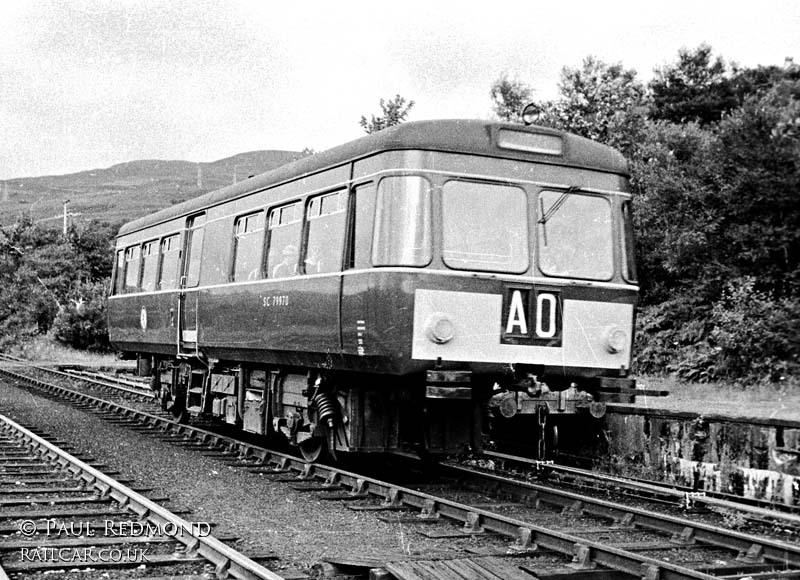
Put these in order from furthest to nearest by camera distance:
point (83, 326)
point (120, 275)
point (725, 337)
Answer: point (83, 326)
point (120, 275)
point (725, 337)

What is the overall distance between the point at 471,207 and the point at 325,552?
370cm

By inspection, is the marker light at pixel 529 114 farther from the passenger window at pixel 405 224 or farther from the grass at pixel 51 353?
the grass at pixel 51 353

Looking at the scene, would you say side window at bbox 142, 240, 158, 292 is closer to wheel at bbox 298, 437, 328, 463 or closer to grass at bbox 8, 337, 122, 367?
wheel at bbox 298, 437, 328, 463

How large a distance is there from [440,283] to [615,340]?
209cm

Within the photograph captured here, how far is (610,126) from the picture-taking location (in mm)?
23188

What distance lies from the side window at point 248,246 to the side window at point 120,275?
6.64 m

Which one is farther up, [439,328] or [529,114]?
[529,114]

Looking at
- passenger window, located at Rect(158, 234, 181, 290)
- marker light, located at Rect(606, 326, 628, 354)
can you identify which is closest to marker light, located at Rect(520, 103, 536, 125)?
marker light, located at Rect(606, 326, 628, 354)

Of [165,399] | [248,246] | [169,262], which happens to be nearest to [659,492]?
[248,246]

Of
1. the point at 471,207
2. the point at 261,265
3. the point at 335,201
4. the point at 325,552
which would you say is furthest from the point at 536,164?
the point at 325,552

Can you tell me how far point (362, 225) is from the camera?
31.8ft

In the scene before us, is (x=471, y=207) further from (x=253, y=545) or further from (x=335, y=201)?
(x=253, y=545)

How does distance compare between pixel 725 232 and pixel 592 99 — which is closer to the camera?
pixel 725 232

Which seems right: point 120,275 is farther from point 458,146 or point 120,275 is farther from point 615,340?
point 615,340
